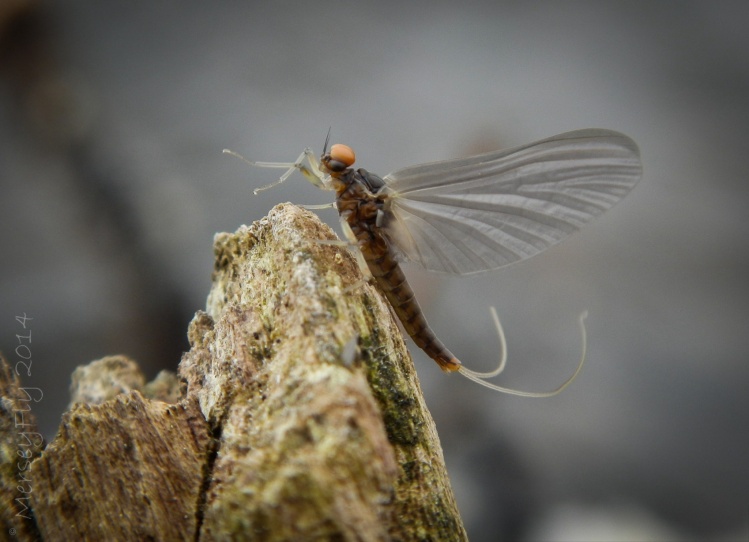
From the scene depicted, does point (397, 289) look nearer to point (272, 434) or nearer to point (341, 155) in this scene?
point (341, 155)

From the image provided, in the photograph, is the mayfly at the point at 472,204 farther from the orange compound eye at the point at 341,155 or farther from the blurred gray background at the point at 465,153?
Answer: the blurred gray background at the point at 465,153

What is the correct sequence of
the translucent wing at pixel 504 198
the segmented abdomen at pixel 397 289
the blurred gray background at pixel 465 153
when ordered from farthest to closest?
1. the blurred gray background at pixel 465 153
2. the segmented abdomen at pixel 397 289
3. the translucent wing at pixel 504 198

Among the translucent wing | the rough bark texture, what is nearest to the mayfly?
the translucent wing

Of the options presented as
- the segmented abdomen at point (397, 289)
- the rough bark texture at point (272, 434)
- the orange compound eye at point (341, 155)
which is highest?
the orange compound eye at point (341, 155)

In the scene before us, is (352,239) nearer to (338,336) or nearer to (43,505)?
(338,336)

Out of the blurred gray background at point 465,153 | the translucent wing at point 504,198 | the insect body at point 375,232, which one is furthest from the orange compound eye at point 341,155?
the blurred gray background at point 465,153
